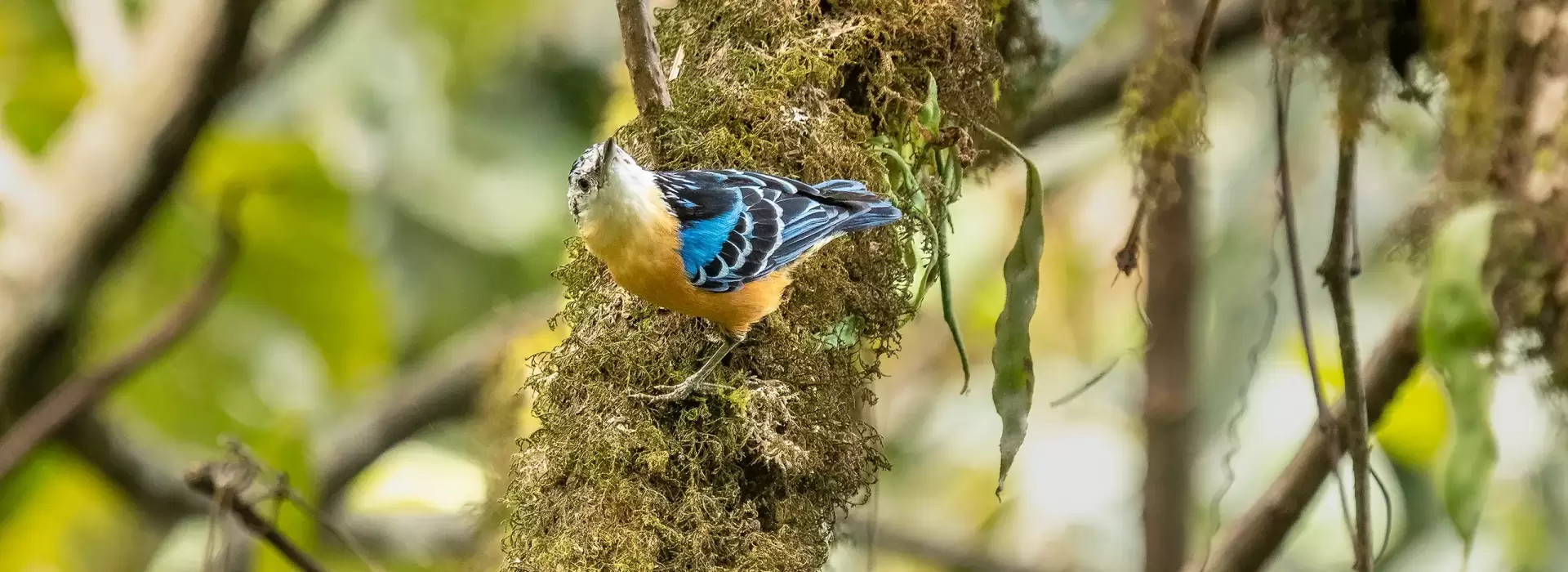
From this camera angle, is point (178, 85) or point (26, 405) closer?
point (178, 85)

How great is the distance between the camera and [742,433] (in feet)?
6.64

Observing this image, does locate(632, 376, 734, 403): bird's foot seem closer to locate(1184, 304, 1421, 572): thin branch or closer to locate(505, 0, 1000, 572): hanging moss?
locate(505, 0, 1000, 572): hanging moss

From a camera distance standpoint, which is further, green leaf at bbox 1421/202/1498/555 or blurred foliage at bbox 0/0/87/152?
blurred foliage at bbox 0/0/87/152

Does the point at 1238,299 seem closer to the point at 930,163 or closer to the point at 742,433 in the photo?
the point at 930,163

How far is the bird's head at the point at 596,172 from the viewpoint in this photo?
7.41 ft

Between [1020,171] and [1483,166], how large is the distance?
2.41 metres

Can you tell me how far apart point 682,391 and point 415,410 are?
282cm

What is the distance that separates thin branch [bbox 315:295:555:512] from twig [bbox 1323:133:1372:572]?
2.60m

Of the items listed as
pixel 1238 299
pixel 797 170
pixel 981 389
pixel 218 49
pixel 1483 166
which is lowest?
pixel 797 170

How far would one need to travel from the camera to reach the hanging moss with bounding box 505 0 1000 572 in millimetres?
1975

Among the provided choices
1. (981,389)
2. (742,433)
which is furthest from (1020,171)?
(742,433)

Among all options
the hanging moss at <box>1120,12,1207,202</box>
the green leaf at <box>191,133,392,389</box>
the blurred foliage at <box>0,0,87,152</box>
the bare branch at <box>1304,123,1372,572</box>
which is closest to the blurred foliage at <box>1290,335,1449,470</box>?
the bare branch at <box>1304,123,1372,572</box>

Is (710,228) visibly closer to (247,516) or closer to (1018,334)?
(1018,334)

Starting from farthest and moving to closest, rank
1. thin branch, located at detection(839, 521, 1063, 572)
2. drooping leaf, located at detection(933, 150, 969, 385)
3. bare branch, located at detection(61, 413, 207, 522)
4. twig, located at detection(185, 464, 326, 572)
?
thin branch, located at detection(839, 521, 1063, 572)
bare branch, located at detection(61, 413, 207, 522)
twig, located at detection(185, 464, 326, 572)
drooping leaf, located at detection(933, 150, 969, 385)
